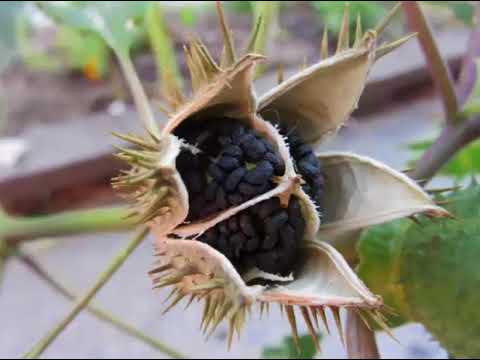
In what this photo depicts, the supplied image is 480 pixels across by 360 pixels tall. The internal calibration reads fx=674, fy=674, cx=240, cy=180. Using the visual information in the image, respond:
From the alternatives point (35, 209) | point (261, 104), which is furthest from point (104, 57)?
point (261, 104)

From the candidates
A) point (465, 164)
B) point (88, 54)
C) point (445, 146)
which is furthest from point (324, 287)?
point (88, 54)

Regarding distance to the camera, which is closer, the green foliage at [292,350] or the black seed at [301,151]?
the black seed at [301,151]

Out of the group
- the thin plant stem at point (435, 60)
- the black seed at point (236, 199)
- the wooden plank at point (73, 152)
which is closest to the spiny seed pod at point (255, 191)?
the black seed at point (236, 199)

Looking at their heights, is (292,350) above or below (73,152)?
below

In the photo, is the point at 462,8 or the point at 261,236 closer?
the point at 261,236

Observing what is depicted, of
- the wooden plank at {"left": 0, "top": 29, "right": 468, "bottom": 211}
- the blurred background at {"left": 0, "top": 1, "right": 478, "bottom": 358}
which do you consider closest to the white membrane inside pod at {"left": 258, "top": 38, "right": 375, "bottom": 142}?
the blurred background at {"left": 0, "top": 1, "right": 478, "bottom": 358}

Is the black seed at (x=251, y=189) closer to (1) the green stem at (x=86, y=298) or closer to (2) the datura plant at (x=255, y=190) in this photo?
(2) the datura plant at (x=255, y=190)

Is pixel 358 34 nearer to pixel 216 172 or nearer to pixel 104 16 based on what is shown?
pixel 216 172
